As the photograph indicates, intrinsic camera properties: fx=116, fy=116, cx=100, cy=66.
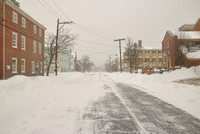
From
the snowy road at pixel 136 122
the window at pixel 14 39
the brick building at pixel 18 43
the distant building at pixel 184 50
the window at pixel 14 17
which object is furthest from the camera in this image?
the distant building at pixel 184 50

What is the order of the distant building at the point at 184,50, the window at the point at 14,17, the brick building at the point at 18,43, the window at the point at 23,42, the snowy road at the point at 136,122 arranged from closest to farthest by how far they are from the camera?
the snowy road at the point at 136,122 → the brick building at the point at 18,43 → the window at the point at 14,17 → the window at the point at 23,42 → the distant building at the point at 184,50

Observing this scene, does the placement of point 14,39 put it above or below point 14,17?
below

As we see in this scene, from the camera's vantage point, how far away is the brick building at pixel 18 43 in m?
15.8

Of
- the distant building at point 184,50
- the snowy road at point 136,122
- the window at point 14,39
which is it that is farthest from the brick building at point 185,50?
the window at point 14,39

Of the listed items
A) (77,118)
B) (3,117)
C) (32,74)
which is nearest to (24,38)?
(32,74)

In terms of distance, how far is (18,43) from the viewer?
1878cm

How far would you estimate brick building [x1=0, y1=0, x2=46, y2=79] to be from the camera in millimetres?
15836

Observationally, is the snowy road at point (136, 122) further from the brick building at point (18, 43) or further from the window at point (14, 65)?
the window at point (14, 65)

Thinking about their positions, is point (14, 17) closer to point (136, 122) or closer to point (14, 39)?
point (14, 39)

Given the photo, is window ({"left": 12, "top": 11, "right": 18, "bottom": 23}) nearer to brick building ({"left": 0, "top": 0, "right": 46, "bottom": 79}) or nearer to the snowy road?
brick building ({"left": 0, "top": 0, "right": 46, "bottom": 79})

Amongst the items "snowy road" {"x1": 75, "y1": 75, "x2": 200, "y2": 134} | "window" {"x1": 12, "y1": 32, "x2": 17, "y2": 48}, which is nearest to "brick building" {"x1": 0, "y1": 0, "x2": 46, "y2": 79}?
"window" {"x1": 12, "y1": 32, "x2": 17, "y2": 48}

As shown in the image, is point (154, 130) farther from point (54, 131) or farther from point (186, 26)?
point (186, 26)

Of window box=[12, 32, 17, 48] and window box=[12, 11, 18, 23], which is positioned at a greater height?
window box=[12, 11, 18, 23]

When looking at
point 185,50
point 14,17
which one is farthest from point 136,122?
point 185,50
